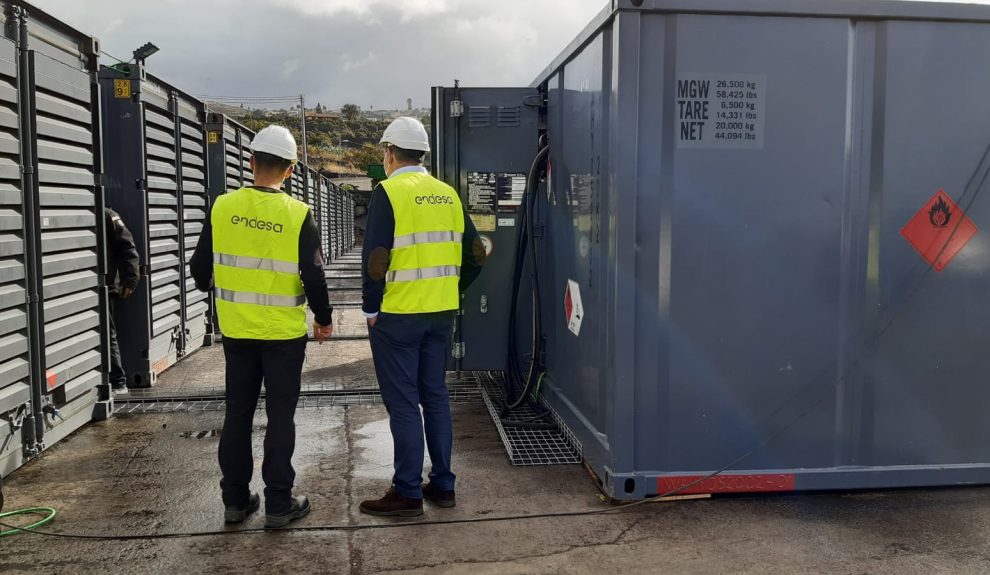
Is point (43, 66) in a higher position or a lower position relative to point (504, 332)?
higher

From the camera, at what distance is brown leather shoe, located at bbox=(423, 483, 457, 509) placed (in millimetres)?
4383

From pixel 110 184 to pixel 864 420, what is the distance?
20.4 ft

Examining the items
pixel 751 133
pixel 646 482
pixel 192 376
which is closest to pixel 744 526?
pixel 646 482

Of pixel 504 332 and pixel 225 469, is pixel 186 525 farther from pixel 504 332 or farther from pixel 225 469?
pixel 504 332

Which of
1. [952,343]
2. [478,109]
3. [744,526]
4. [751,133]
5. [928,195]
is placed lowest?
[744,526]

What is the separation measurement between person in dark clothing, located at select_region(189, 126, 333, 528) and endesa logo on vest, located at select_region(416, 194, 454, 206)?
21.8 inches

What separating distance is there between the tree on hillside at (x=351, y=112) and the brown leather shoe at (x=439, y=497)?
9384 centimetres

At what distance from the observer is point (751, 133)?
4.27 metres

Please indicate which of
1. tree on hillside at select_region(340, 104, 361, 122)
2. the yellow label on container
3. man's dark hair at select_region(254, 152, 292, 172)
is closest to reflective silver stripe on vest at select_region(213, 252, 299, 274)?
man's dark hair at select_region(254, 152, 292, 172)

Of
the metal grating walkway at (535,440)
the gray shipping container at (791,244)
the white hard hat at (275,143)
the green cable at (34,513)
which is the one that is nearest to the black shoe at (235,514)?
the green cable at (34,513)

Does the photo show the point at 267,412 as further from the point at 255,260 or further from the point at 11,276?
Answer: the point at 11,276

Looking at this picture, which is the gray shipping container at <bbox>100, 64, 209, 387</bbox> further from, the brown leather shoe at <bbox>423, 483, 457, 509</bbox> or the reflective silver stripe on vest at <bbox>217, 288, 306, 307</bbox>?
the brown leather shoe at <bbox>423, 483, 457, 509</bbox>

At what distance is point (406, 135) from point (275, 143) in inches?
26.5

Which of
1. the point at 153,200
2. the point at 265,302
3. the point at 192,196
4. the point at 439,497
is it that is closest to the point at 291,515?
the point at 439,497
